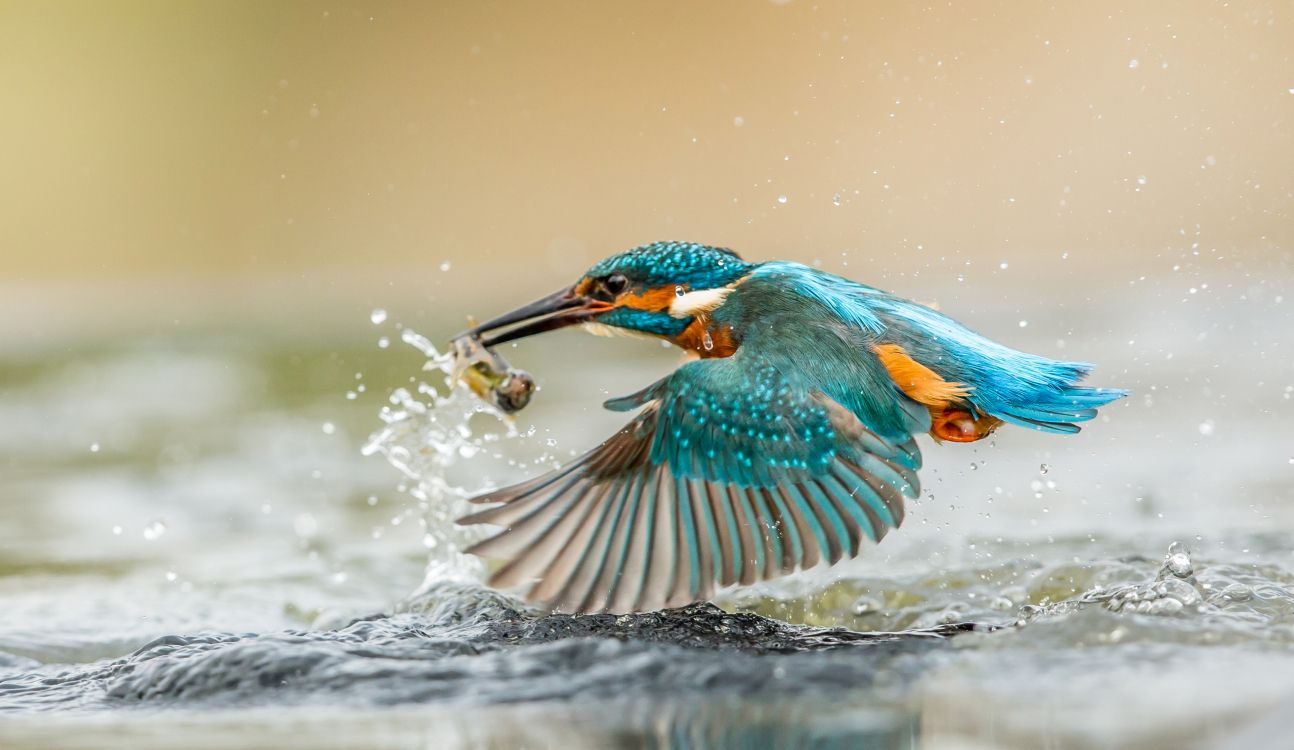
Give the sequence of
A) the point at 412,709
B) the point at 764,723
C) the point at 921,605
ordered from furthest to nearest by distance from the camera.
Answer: the point at 921,605, the point at 412,709, the point at 764,723

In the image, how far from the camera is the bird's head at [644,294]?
4590mm

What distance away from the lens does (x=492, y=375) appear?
469 centimetres

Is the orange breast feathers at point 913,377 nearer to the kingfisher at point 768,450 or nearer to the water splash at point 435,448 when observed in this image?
the kingfisher at point 768,450

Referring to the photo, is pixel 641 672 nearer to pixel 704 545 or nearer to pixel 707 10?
pixel 704 545

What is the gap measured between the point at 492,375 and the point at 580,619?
2.58ft

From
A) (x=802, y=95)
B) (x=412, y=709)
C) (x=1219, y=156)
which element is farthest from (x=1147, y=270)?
(x=412, y=709)

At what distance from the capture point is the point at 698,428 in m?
4.15

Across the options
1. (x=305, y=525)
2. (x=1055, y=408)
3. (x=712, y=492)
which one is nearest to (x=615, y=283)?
(x=712, y=492)

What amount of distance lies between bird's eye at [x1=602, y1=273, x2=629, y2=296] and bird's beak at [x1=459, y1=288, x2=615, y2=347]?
44 mm

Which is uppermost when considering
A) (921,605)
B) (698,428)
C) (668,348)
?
(668,348)

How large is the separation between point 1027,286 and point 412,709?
8931mm

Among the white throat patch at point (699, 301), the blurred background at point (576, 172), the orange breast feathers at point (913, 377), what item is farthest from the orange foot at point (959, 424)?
the blurred background at point (576, 172)

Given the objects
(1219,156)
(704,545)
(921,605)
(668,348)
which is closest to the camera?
(704,545)

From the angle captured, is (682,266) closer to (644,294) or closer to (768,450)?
(644,294)
